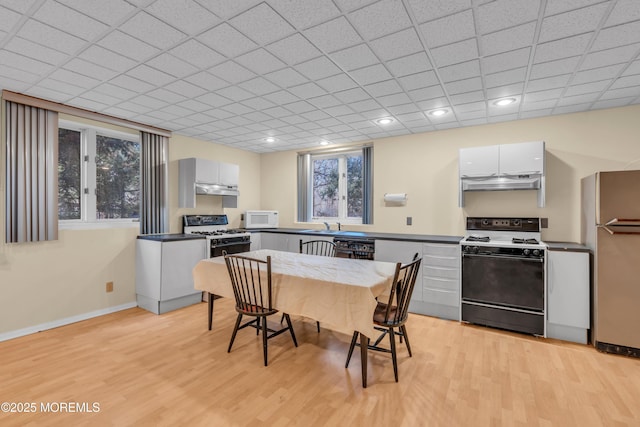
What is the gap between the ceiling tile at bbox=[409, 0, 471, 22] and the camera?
5.56ft

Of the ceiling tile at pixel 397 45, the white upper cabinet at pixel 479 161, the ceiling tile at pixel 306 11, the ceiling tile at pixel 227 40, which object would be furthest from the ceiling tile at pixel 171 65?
the white upper cabinet at pixel 479 161

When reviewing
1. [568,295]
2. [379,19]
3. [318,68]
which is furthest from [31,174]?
[568,295]

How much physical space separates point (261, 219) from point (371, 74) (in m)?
3.55

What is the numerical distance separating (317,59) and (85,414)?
293 cm

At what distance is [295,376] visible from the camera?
2.33m

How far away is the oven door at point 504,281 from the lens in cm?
309

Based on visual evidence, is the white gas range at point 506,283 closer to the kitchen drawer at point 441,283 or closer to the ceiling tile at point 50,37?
the kitchen drawer at point 441,283

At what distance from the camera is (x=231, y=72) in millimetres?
2576

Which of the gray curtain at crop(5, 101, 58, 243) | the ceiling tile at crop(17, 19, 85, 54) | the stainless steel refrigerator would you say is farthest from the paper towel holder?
the gray curtain at crop(5, 101, 58, 243)

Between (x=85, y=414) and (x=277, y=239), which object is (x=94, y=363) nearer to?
(x=85, y=414)

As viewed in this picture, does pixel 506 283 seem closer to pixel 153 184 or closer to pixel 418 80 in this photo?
pixel 418 80

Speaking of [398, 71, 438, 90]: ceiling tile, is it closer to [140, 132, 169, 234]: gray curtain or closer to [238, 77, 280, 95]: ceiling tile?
[238, 77, 280, 95]: ceiling tile

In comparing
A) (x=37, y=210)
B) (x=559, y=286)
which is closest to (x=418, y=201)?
(x=559, y=286)

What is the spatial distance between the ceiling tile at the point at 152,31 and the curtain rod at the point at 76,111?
2.02 m
